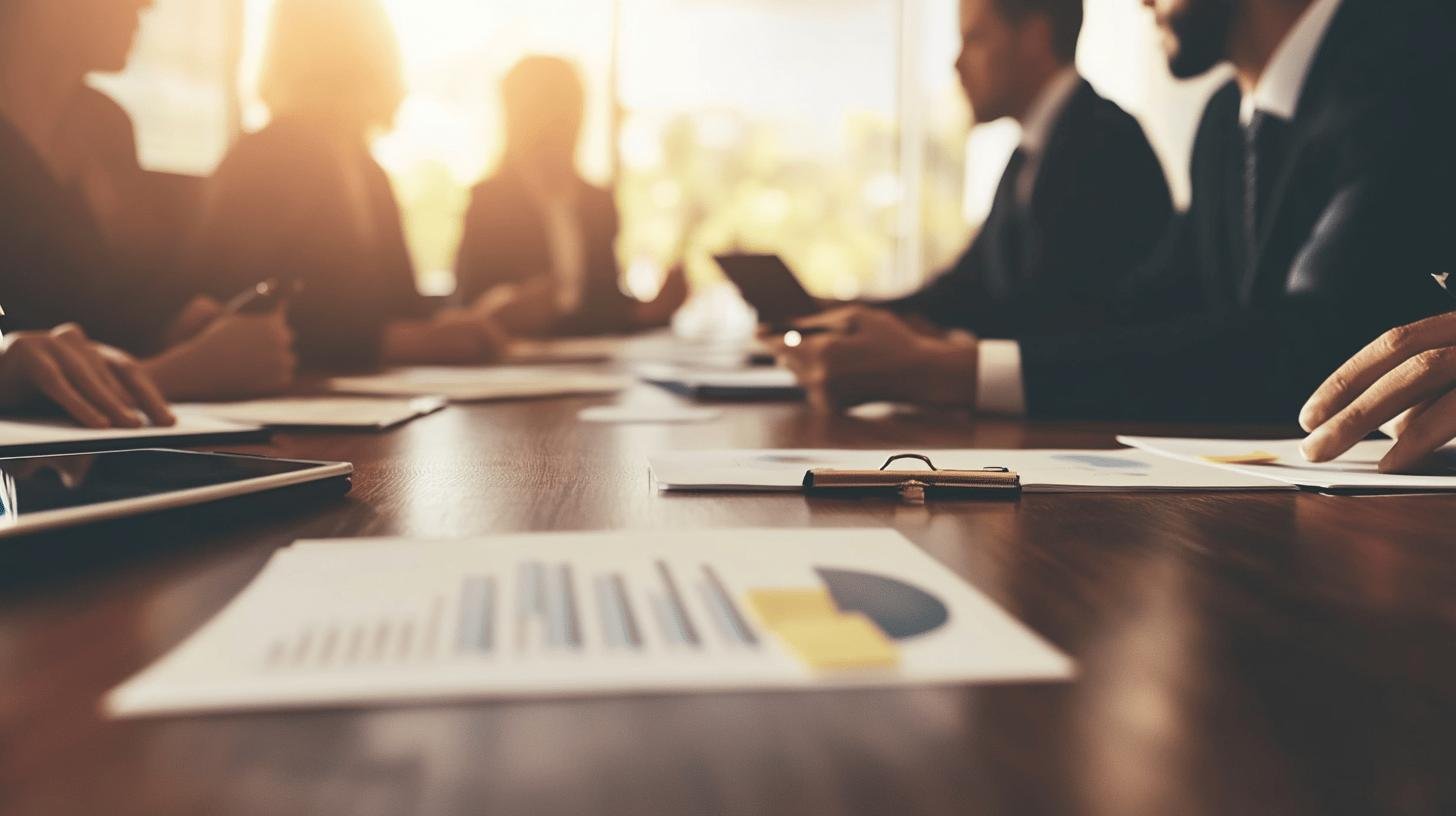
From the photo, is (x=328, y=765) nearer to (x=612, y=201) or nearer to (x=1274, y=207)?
(x=1274, y=207)

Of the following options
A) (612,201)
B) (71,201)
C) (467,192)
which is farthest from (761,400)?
(612,201)

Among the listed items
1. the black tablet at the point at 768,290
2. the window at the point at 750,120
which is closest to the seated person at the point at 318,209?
the black tablet at the point at 768,290

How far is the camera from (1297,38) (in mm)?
1593

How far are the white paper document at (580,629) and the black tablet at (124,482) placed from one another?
0.11 meters

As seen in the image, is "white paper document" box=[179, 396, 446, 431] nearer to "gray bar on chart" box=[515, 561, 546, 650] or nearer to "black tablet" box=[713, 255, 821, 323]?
"black tablet" box=[713, 255, 821, 323]

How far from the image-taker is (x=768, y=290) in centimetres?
165

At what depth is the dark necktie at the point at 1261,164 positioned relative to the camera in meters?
1.50

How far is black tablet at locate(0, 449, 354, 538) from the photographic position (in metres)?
0.50

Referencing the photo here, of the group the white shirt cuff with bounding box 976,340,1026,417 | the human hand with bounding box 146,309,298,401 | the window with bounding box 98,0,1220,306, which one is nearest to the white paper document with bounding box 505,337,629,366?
the human hand with bounding box 146,309,298,401

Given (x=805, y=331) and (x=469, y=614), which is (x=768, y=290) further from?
(x=469, y=614)

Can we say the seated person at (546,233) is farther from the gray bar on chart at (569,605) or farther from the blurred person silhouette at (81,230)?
the gray bar on chart at (569,605)

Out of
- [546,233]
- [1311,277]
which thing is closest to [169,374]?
[1311,277]

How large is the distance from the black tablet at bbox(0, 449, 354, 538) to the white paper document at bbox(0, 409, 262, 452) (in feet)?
0.68

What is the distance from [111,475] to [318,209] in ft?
6.46
